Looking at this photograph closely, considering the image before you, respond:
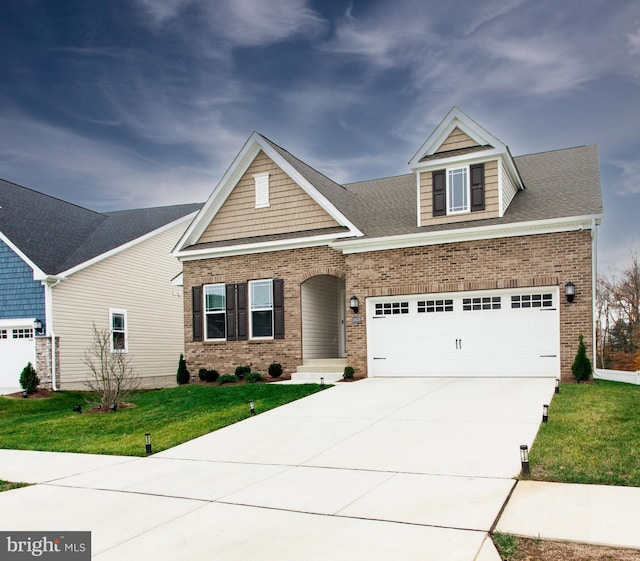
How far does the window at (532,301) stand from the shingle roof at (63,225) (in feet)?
50.8

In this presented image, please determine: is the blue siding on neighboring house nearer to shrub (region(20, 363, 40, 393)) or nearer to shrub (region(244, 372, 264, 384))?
shrub (region(20, 363, 40, 393))

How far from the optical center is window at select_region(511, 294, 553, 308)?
50.4ft

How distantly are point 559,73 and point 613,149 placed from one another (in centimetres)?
891

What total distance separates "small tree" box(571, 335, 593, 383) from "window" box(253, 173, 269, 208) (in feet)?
33.5

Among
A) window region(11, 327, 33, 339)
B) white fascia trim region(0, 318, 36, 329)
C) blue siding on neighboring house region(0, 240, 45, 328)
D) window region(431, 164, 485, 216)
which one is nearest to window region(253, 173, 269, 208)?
window region(431, 164, 485, 216)

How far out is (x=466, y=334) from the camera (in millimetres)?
16156

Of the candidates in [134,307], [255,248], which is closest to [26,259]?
[134,307]

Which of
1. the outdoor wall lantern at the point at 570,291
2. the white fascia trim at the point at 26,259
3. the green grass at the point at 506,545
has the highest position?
the white fascia trim at the point at 26,259

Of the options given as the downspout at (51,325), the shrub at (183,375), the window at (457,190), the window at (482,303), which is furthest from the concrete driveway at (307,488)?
the downspout at (51,325)

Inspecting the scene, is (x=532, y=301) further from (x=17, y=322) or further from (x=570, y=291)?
(x=17, y=322)

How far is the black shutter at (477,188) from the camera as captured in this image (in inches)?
648

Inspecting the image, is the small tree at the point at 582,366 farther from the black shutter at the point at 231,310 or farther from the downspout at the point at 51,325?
the downspout at the point at 51,325

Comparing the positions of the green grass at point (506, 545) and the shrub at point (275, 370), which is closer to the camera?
the green grass at point (506, 545)

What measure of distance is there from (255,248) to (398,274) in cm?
489
